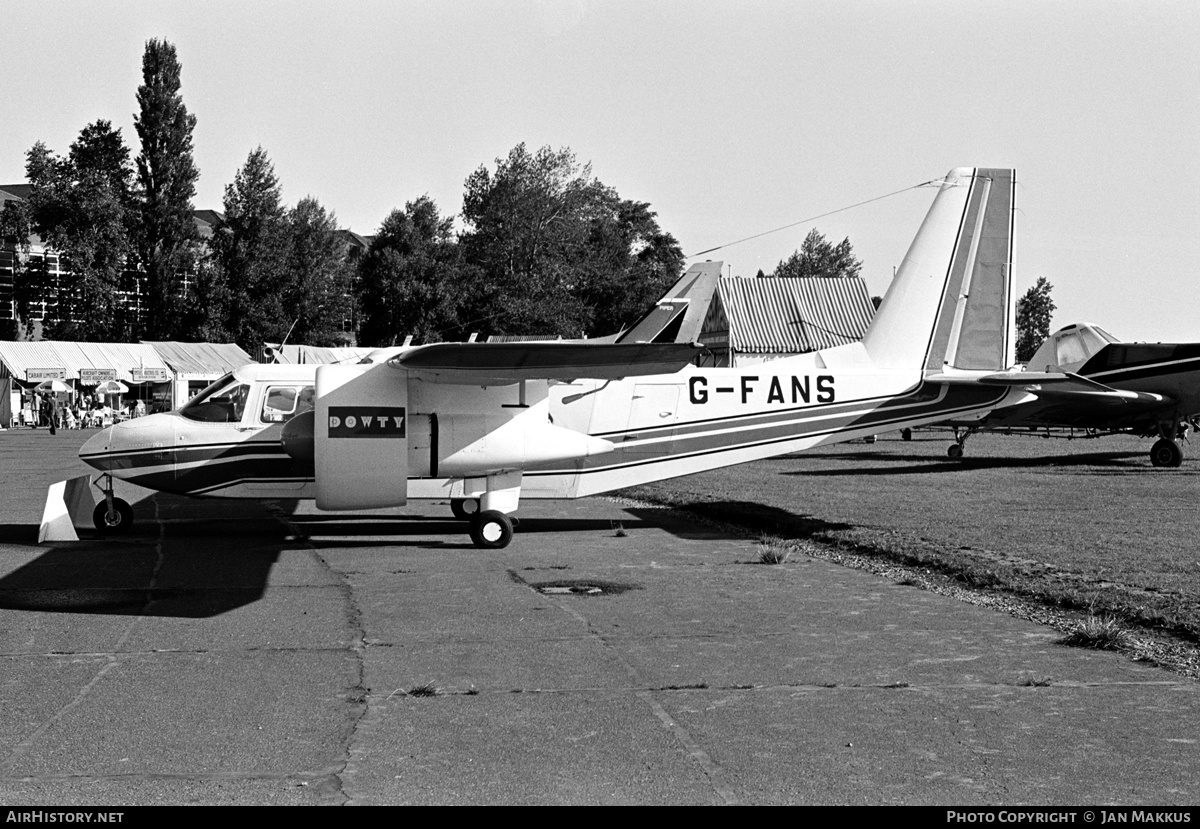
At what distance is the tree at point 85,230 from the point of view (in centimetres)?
7481

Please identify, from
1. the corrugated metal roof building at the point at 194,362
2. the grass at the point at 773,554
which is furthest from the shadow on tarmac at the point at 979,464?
the corrugated metal roof building at the point at 194,362

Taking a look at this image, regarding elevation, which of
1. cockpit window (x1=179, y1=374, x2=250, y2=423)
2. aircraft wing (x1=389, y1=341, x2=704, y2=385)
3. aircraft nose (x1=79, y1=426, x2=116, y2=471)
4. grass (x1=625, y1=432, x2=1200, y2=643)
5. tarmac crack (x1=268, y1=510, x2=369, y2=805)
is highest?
aircraft wing (x1=389, y1=341, x2=704, y2=385)

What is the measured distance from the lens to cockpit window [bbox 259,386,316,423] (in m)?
15.2

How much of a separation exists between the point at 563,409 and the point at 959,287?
5.91 meters

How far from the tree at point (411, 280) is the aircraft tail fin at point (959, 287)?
62121mm

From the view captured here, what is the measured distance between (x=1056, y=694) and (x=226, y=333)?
74942mm

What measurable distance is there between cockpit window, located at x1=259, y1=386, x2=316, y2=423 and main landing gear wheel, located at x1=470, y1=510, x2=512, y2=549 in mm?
2801

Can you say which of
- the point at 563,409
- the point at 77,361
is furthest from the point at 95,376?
the point at 563,409

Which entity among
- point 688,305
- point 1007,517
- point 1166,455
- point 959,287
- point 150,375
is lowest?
point 1007,517

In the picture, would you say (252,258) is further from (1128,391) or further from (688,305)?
(688,305)

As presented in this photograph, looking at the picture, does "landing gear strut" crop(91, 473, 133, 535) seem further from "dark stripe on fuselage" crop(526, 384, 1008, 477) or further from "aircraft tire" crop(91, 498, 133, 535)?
"dark stripe on fuselage" crop(526, 384, 1008, 477)

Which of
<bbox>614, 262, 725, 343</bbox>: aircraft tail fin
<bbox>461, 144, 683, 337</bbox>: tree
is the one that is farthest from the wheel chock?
<bbox>461, 144, 683, 337</bbox>: tree

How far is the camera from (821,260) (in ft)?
401

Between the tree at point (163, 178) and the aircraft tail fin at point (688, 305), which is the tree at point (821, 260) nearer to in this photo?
the tree at point (163, 178)
